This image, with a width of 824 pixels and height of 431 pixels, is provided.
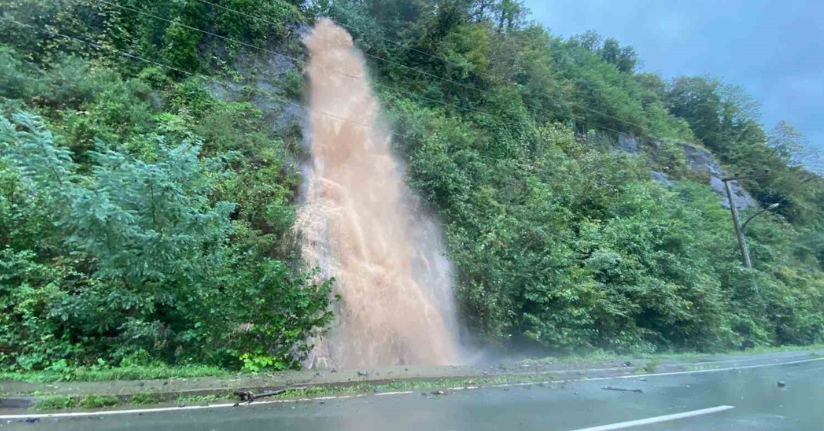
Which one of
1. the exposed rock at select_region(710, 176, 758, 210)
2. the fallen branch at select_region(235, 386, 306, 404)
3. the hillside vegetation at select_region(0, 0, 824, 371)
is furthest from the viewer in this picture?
the exposed rock at select_region(710, 176, 758, 210)

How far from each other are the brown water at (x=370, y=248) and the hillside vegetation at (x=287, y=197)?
2.63 feet

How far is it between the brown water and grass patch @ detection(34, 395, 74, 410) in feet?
16.3

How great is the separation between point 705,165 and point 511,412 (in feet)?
124

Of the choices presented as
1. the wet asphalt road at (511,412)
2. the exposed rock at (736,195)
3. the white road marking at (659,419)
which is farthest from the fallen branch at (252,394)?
the exposed rock at (736,195)

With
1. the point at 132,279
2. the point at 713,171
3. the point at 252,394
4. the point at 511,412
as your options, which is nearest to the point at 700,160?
the point at 713,171

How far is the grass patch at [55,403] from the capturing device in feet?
20.3

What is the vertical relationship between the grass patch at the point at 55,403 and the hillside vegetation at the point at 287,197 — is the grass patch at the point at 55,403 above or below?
below

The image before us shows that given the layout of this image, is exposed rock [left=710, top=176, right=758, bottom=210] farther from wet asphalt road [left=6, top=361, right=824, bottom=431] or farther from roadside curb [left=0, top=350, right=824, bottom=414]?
wet asphalt road [left=6, top=361, right=824, bottom=431]

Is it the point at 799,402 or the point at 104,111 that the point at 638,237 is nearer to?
the point at 799,402

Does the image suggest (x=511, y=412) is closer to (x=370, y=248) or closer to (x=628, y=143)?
(x=370, y=248)

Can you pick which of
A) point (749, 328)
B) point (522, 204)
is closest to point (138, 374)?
point (522, 204)

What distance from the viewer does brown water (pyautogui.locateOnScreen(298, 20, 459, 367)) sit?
1280cm

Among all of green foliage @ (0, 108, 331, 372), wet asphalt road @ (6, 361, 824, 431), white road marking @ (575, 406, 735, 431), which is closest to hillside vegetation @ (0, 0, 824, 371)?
green foliage @ (0, 108, 331, 372)

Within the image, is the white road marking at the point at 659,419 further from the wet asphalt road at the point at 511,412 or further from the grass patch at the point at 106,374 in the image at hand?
the grass patch at the point at 106,374
